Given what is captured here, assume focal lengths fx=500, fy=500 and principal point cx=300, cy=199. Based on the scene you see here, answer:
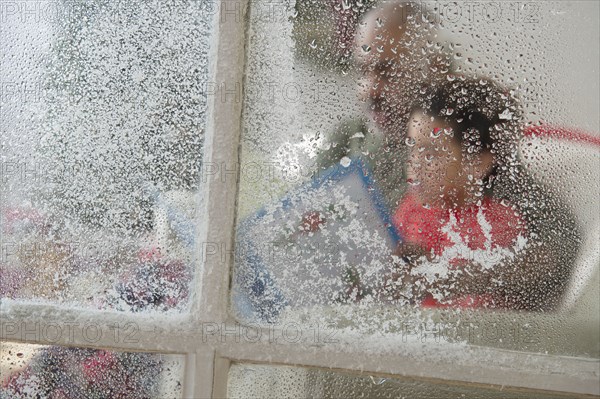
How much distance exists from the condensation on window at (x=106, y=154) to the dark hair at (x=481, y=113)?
0.39m

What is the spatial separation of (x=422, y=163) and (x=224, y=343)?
41 centimetres

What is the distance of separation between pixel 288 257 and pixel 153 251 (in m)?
0.21

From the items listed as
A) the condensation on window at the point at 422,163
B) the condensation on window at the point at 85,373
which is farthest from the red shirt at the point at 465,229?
the condensation on window at the point at 85,373

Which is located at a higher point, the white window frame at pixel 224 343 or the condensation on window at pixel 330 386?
the white window frame at pixel 224 343

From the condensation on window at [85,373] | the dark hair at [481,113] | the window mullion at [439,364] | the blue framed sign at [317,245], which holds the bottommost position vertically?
the condensation on window at [85,373]

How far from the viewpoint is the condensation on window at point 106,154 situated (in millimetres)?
772

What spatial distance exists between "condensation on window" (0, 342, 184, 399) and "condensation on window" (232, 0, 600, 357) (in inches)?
6.7

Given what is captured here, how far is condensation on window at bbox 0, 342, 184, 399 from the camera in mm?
771

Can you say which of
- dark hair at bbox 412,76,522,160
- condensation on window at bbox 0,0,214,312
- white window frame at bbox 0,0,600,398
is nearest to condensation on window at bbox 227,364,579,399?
white window frame at bbox 0,0,600,398

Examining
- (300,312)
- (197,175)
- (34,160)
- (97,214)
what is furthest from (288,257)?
(34,160)

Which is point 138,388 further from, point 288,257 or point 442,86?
point 442,86

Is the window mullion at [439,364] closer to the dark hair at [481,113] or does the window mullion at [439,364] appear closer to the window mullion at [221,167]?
the window mullion at [221,167]

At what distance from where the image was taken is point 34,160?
2.62 ft

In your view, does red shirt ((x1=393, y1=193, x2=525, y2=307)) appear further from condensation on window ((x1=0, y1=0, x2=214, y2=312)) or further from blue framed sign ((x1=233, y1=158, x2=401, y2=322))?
condensation on window ((x1=0, y1=0, x2=214, y2=312))
